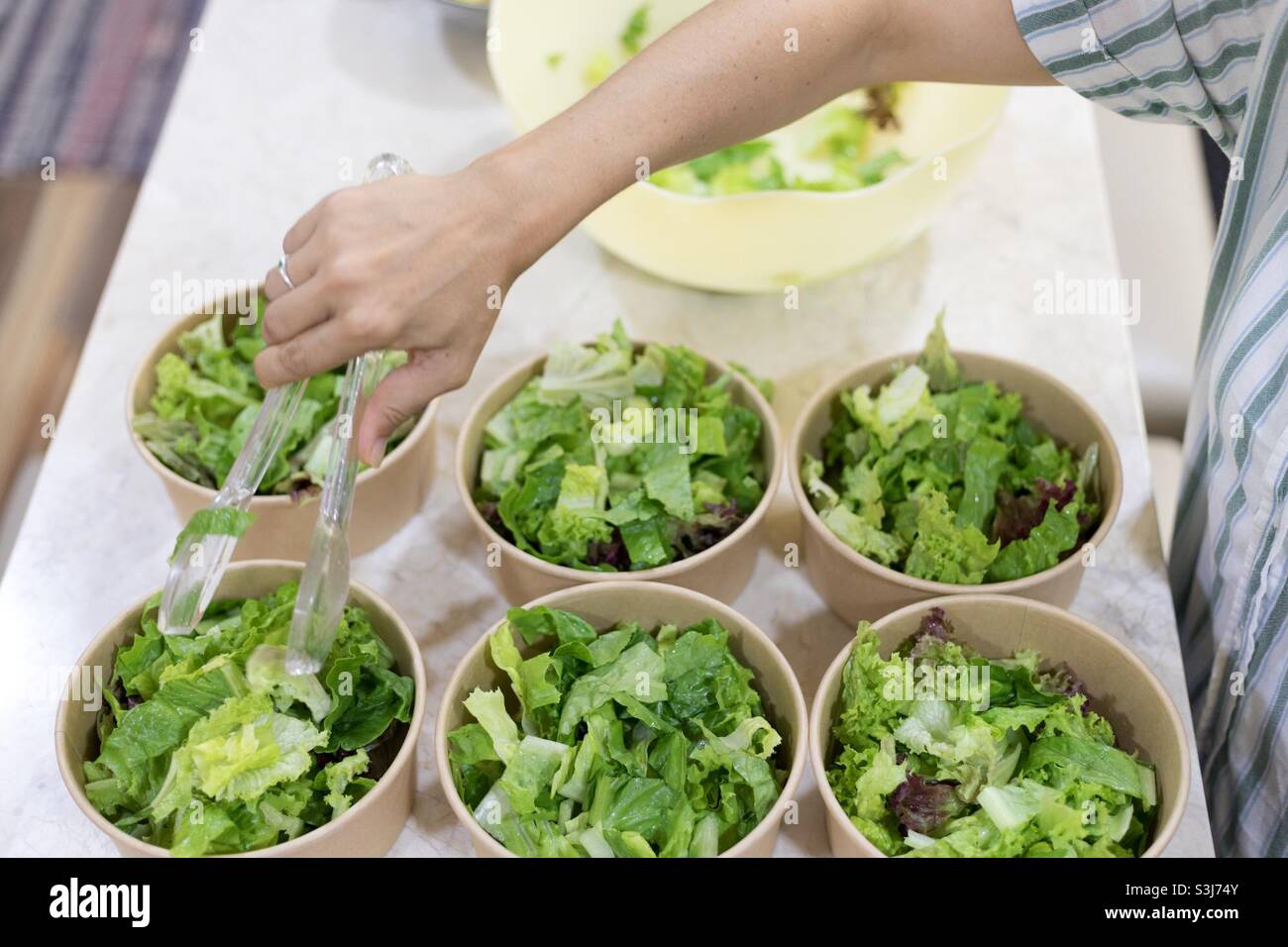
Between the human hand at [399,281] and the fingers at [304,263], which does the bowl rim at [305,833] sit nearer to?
the human hand at [399,281]

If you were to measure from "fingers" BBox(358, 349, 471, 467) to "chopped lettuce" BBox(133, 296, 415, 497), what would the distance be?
20 centimetres

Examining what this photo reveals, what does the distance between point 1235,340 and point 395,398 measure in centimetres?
69

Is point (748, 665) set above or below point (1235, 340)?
below

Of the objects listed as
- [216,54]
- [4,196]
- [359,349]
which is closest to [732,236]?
[359,349]

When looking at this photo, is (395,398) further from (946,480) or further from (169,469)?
(946,480)

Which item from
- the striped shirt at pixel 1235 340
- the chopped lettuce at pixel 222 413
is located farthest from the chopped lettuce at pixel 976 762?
the chopped lettuce at pixel 222 413

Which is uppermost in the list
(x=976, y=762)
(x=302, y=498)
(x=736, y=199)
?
(x=736, y=199)

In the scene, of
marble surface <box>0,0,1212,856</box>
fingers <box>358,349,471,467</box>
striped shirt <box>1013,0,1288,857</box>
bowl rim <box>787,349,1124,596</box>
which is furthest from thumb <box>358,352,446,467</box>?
striped shirt <box>1013,0,1288,857</box>

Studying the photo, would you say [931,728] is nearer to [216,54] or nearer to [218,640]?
[218,640]

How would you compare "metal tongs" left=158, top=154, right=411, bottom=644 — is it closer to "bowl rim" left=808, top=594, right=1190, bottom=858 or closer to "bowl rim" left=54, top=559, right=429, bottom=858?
"bowl rim" left=54, top=559, right=429, bottom=858

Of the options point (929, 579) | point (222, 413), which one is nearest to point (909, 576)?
point (929, 579)

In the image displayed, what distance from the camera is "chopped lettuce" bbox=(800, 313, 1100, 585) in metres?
1.19

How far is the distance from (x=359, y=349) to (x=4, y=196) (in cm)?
231

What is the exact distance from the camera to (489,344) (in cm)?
156
